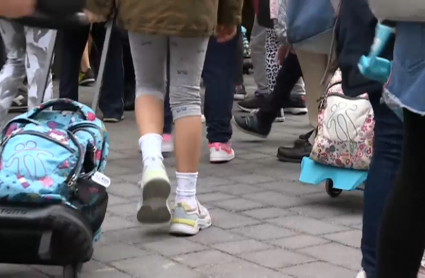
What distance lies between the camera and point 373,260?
9.65 feet

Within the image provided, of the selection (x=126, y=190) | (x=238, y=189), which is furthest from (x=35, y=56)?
(x=238, y=189)

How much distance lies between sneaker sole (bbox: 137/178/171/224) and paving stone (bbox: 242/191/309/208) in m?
0.85

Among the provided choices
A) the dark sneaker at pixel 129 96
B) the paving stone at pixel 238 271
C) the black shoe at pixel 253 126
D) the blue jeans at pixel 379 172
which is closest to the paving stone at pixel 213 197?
the paving stone at pixel 238 271

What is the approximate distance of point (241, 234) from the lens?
152 inches

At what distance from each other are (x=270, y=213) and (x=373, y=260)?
51.3 inches

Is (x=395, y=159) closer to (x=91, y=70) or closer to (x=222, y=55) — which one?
(x=222, y=55)

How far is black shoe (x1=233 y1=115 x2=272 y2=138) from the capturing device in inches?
230

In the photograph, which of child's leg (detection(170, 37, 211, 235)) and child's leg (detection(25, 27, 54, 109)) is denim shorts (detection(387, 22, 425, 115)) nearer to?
child's leg (detection(170, 37, 211, 235))

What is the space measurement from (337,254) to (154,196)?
2.46 ft

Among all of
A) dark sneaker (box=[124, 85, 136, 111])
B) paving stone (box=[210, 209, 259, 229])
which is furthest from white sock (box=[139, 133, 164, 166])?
dark sneaker (box=[124, 85, 136, 111])

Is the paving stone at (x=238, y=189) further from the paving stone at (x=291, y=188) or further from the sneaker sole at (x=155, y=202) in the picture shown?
the sneaker sole at (x=155, y=202)

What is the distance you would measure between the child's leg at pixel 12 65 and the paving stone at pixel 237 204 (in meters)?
1.47

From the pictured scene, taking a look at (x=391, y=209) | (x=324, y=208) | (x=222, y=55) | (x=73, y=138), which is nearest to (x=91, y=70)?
(x=222, y=55)

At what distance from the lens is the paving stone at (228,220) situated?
4004mm
